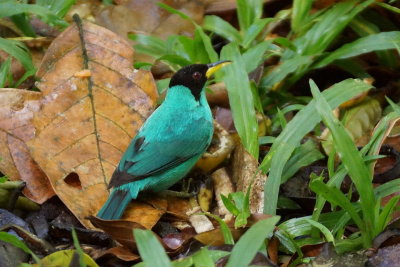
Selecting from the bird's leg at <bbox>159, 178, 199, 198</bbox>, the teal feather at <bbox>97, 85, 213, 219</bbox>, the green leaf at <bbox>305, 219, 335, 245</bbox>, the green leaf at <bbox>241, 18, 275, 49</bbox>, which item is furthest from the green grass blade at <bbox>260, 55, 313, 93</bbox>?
the green leaf at <bbox>305, 219, 335, 245</bbox>

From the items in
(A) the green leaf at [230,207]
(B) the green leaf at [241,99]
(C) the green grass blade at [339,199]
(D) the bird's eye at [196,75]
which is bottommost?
(A) the green leaf at [230,207]

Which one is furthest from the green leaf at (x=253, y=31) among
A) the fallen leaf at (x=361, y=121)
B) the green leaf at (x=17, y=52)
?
the green leaf at (x=17, y=52)

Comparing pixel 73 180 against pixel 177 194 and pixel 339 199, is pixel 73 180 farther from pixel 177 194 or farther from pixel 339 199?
pixel 339 199

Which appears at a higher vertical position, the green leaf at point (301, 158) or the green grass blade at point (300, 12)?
the green grass blade at point (300, 12)

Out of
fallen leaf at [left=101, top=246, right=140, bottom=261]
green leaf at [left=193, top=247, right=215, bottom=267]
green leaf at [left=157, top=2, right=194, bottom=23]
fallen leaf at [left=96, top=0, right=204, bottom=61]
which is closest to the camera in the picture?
green leaf at [left=193, top=247, right=215, bottom=267]

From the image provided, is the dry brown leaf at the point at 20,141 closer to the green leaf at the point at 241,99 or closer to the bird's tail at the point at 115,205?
the bird's tail at the point at 115,205

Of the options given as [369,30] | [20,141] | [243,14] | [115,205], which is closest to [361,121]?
[369,30]

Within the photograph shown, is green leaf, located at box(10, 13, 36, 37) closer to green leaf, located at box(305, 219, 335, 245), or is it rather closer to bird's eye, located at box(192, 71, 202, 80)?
bird's eye, located at box(192, 71, 202, 80)
